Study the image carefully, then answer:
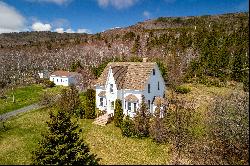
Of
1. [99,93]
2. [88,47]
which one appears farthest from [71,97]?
[88,47]

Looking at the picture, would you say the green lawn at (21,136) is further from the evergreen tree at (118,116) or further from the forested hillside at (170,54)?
the forested hillside at (170,54)

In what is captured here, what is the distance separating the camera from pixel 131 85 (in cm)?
4234

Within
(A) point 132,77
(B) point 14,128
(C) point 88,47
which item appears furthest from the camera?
(C) point 88,47

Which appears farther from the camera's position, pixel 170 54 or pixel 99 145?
pixel 170 54

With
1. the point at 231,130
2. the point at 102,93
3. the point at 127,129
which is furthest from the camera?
the point at 102,93

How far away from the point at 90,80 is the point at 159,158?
47.4m

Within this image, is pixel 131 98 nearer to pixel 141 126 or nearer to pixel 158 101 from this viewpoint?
pixel 158 101

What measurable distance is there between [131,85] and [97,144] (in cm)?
1190

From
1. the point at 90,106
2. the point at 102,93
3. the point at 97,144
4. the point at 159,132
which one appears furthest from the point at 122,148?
the point at 102,93

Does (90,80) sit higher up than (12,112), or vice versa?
(90,80)

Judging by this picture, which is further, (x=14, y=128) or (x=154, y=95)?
(x=154, y=95)

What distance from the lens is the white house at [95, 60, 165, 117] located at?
4178cm

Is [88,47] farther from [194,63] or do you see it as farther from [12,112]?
[12,112]

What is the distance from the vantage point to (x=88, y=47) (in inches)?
5438
